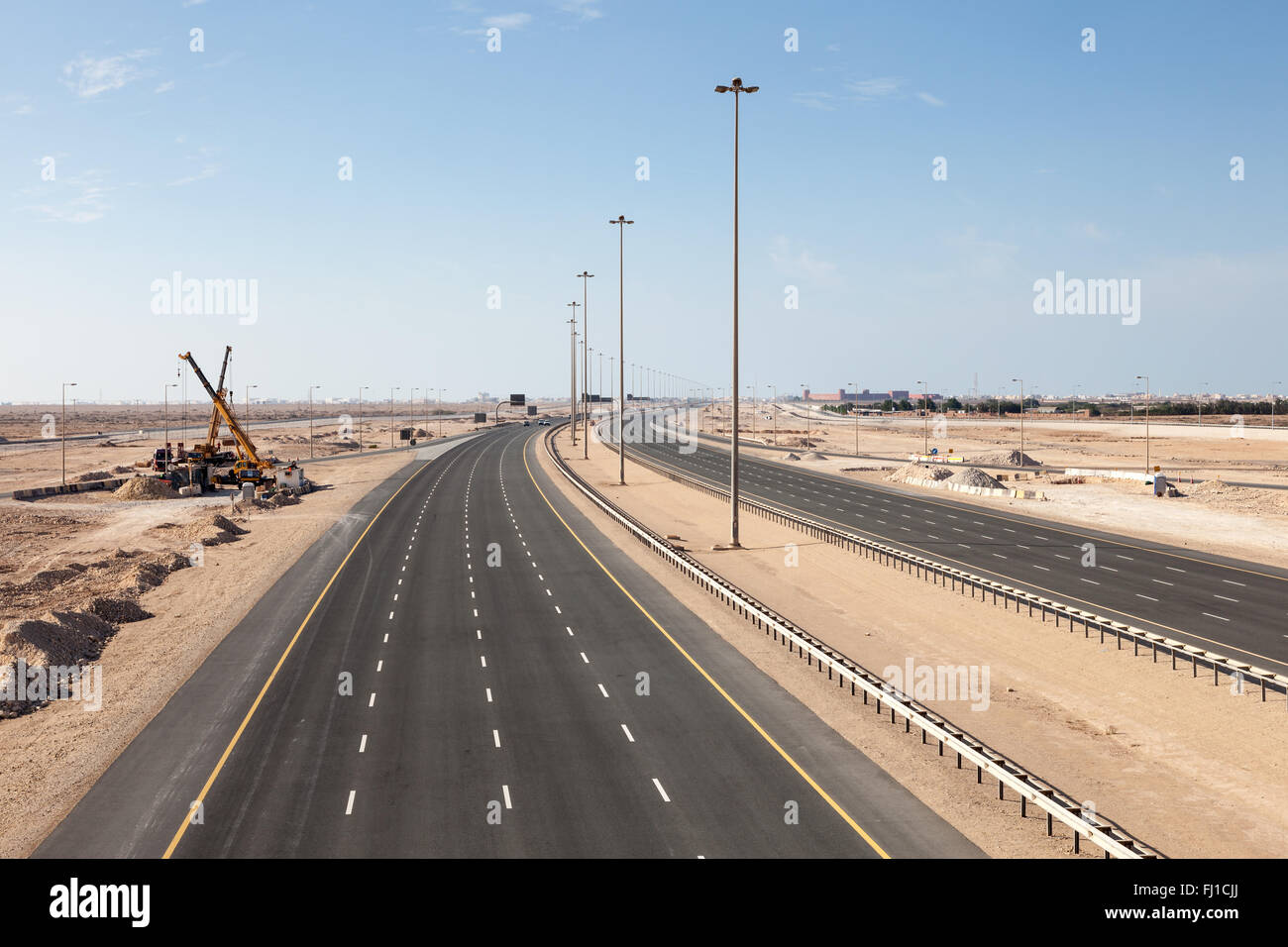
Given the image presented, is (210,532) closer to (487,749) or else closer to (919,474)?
(487,749)

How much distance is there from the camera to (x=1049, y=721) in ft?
79.2

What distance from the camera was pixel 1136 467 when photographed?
10381cm

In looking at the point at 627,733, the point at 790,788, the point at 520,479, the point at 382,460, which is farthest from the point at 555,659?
the point at 382,460

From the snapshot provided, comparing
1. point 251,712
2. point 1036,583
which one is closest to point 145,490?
point 251,712

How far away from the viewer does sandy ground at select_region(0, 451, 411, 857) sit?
2084cm

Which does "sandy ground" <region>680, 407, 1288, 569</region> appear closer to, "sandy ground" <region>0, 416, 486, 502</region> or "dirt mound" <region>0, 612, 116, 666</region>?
"dirt mound" <region>0, 612, 116, 666</region>

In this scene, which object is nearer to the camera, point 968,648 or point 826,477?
point 968,648

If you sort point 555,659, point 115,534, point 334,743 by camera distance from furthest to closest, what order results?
1. point 115,534
2. point 555,659
3. point 334,743

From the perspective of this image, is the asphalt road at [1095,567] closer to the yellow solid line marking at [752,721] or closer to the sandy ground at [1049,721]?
the sandy ground at [1049,721]

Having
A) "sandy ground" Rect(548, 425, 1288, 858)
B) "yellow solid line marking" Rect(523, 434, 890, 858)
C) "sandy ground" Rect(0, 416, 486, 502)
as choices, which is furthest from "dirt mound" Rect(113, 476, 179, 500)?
"sandy ground" Rect(548, 425, 1288, 858)

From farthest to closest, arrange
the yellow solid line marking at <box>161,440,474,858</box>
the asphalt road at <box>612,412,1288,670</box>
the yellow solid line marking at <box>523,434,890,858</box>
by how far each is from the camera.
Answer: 1. the asphalt road at <box>612,412,1288,670</box>
2. the yellow solid line marking at <box>161,440,474,858</box>
3. the yellow solid line marking at <box>523,434,890,858</box>

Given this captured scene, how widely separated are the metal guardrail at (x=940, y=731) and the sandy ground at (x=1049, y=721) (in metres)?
0.45
